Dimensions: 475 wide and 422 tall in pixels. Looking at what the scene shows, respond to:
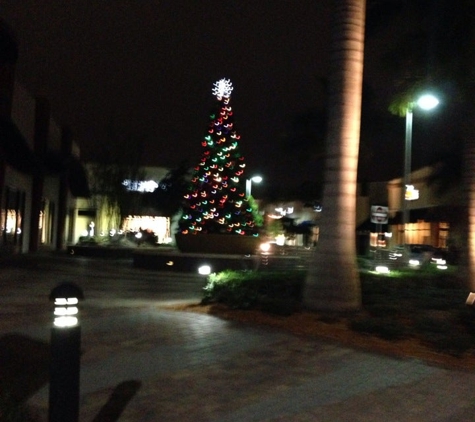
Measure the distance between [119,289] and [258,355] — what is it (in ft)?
30.6

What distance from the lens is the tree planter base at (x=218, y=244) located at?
28.9m

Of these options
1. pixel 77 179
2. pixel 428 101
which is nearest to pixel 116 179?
pixel 77 179

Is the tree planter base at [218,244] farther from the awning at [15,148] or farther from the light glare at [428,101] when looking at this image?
the light glare at [428,101]

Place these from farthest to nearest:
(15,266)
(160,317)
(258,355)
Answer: (15,266)
(160,317)
(258,355)

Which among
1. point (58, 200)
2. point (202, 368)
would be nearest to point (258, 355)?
point (202, 368)

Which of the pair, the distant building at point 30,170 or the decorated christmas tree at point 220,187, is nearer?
the distant building at point 30,170

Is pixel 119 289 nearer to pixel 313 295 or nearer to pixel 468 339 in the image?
pixel 313 295

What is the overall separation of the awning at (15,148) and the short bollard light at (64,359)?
77.5 ft

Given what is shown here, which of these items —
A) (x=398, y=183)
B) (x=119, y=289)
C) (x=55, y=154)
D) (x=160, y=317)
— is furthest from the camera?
(x=398, y=183)

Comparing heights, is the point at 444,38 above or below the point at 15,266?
above

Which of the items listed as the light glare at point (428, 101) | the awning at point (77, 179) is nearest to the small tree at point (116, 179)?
the awning at point (77, 179)

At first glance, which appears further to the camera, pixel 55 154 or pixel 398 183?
pixel 398 183

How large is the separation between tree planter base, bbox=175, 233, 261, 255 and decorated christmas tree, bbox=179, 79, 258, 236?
2.78 feet

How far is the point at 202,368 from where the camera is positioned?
8.42 m
